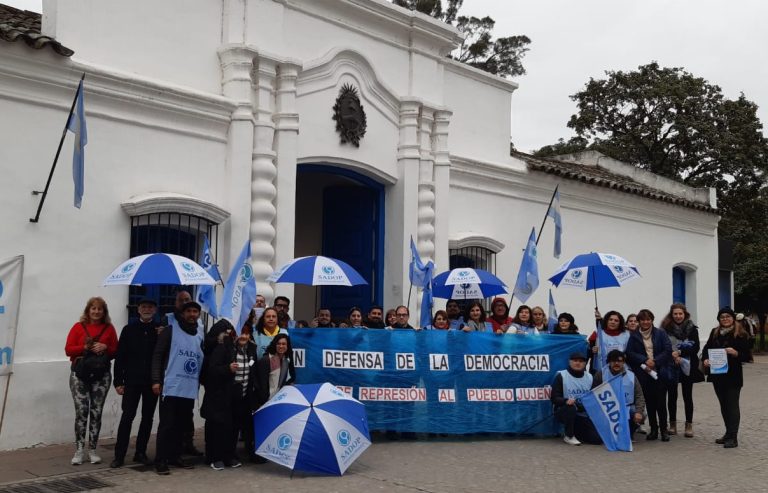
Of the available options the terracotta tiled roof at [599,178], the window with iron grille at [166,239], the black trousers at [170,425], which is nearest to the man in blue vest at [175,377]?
the black trousers at [170,425]

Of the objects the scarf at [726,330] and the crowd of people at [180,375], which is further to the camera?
the scarf at [726,330]

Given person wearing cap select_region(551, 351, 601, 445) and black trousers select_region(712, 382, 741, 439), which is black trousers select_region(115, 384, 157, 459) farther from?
black trousers select_region(712, 382, 741, 439)

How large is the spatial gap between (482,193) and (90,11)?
762cm

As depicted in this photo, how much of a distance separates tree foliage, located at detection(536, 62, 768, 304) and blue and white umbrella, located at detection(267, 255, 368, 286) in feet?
82.2

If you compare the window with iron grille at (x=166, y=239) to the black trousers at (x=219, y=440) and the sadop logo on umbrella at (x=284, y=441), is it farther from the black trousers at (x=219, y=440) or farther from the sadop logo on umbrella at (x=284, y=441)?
the sadop logo on umbrella at (x=284, y=441)

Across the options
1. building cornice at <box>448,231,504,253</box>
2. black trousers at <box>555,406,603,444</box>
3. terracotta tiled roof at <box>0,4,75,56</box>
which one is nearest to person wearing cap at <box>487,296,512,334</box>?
black trousers at <box>555,406,603,444</box>

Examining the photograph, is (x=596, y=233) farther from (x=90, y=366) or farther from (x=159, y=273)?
(x=90, y=366)

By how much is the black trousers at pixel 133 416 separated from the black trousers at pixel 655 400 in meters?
5.75

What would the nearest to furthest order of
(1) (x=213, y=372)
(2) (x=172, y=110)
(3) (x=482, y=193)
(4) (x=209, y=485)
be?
(4) (x=209, y=485)
(1) (x=213, y=372)
(2) (x=172, y=110)
(3) (x=482, y=193)

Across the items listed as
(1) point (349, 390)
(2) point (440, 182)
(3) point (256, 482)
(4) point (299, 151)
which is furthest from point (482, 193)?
(3) point (256, 482)

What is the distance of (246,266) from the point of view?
8500mm

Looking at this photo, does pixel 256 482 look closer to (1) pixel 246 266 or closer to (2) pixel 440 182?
(1) pixel 246 266

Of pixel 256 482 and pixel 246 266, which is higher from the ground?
pixel 246 266

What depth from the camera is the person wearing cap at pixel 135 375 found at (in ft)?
25.5
